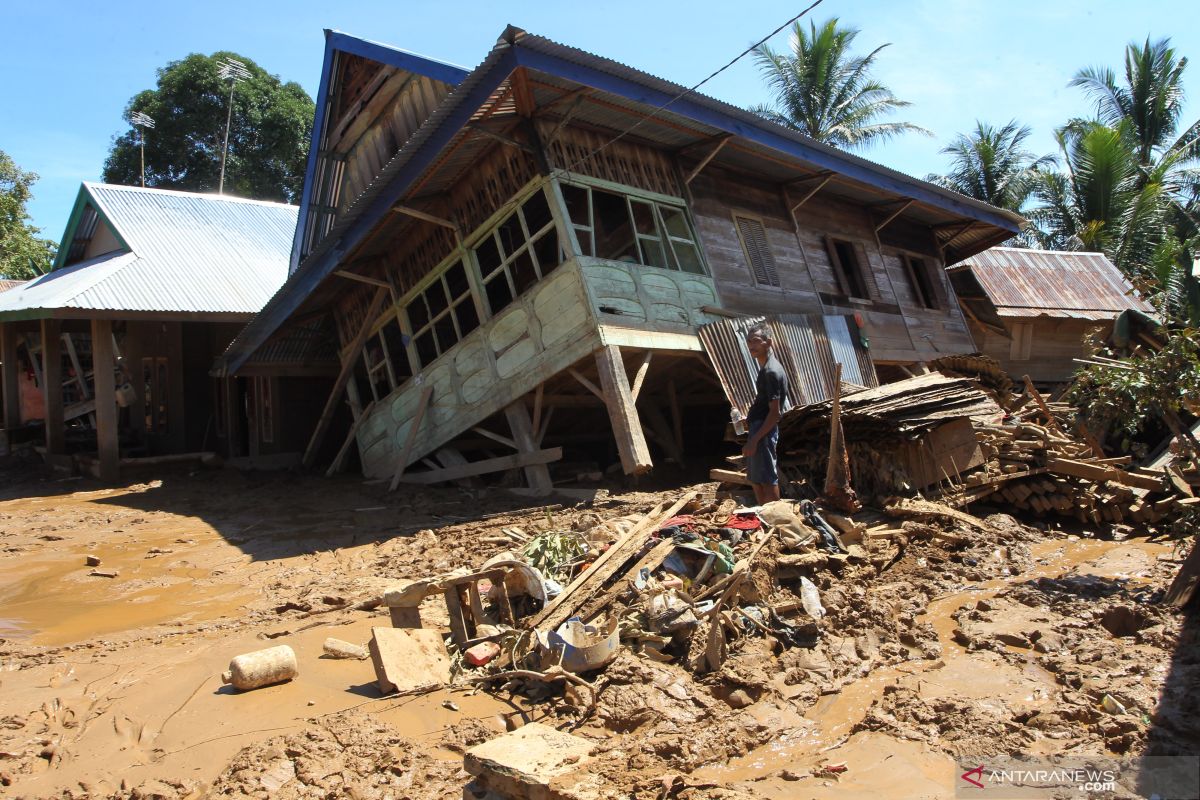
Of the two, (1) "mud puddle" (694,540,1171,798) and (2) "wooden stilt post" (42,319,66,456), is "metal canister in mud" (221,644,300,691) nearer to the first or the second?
(1) "mud puddle" (694,540,1171,798)

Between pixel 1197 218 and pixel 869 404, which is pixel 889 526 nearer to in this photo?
pixel 869 404

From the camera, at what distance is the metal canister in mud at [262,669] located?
433 cm

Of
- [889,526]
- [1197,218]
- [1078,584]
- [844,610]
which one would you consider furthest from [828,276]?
[1197,218]

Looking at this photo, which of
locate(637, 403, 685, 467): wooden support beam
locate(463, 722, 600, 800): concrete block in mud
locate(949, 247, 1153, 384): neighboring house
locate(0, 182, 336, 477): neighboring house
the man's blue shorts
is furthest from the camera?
locate(949, 247, 1153, 384): neighboring house

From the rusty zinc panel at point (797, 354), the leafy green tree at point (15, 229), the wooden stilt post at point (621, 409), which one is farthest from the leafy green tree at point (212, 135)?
the wooden stilt post at point (621, 409)

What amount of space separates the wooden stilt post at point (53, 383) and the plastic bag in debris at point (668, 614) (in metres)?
12.6

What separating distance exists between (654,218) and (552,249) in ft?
7.25

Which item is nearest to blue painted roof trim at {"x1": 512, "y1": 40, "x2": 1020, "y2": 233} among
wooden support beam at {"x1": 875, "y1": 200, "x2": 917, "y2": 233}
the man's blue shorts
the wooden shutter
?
wooden support beam at {"x1": 875, "y1": 200, "x2": 917, "y2": 233}

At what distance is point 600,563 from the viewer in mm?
5477

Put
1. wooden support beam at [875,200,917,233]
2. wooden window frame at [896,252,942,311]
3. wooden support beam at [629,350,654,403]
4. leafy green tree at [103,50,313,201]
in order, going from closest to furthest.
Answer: wooden support beam at [629,350,654,403] → wooden support beam at [875,200,917,233] → wooden window frame at [896,252,942,311] → leafy green tree at [103,50,313,201]

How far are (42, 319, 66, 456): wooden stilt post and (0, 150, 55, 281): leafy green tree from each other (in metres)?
15.2

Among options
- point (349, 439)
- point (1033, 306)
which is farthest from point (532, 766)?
point (1033, 306)

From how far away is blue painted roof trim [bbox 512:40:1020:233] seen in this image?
26.4ft

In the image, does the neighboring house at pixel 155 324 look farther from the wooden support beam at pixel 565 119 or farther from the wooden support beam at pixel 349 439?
the wooden support beam at pixel 565 119
